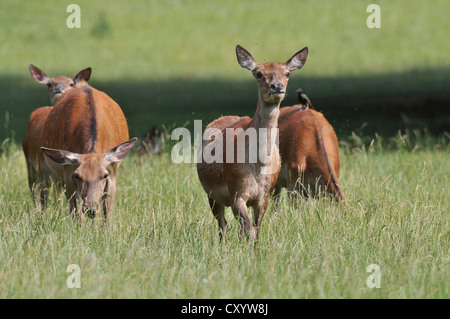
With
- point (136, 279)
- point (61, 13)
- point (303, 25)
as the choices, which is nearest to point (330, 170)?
point (136, 279)

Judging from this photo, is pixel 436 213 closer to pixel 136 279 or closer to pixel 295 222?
pixel 295 222

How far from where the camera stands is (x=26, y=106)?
24484mm

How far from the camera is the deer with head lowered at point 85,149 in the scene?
8.13 meters

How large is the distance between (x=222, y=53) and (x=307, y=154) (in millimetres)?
→ 25781

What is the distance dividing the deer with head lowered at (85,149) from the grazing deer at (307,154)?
81.0 inches

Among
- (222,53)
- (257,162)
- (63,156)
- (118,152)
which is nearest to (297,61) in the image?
(257,162)

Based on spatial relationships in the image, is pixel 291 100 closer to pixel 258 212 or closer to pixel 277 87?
pixel 258 212

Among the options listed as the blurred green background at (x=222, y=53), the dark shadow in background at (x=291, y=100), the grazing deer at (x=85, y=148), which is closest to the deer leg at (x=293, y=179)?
the grazing deer at (x=85, y=148)

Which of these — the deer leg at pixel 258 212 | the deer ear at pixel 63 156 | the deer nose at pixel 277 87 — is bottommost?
the deer leg at pixel 258 212

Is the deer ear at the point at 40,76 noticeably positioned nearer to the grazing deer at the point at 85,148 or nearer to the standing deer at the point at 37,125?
the standing deer at the point at 37,125

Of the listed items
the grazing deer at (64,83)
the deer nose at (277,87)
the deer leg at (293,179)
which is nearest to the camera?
the deer nose at (277,87)

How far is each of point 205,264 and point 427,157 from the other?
607 centimetres

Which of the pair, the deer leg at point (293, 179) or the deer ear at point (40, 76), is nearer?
the deer leg at point (293, 179)

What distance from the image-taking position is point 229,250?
773 centimetres
